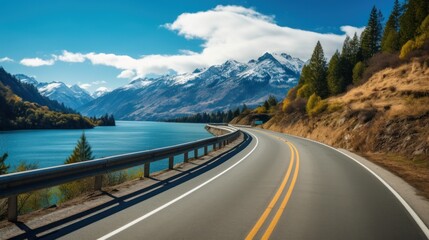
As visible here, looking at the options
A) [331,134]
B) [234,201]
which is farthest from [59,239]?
[331,134]

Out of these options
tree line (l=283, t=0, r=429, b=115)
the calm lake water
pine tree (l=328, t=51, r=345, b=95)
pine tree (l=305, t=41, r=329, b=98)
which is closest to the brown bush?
tree line (l=283, t=0, r=429, b=115)

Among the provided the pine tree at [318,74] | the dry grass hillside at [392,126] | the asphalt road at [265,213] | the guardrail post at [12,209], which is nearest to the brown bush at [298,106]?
the dry grass hillside at [392,126]

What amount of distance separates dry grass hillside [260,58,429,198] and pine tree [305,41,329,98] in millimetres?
25510

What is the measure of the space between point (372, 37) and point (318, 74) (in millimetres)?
14962

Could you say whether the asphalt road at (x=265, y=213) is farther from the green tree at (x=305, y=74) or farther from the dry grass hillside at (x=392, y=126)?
the green tree at (x=305, y=74)

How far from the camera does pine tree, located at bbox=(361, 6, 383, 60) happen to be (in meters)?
79.4

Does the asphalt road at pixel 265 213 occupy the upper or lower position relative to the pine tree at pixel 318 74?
lower

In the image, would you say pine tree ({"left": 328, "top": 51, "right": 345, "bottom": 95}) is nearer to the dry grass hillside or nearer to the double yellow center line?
the dry grass hillside

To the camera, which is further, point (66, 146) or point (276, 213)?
point (66, 146)

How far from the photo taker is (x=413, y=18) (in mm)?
62844

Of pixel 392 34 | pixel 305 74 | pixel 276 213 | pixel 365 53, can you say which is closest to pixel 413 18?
pixel 392 34

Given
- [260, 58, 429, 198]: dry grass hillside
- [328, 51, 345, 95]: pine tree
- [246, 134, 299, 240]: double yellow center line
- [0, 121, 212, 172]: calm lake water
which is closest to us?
[246, 134, 299, 240]: double yellow center line

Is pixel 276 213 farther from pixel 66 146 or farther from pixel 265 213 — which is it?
pixel 66 146

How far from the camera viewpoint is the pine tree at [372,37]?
79375 millimetres
